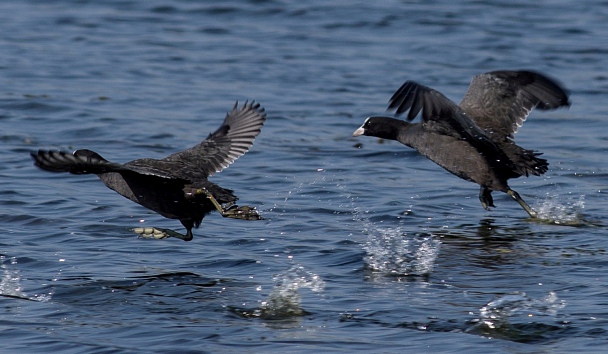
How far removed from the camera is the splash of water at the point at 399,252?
7402 mm

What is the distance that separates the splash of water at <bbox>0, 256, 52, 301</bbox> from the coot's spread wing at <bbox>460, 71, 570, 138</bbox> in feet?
13.2

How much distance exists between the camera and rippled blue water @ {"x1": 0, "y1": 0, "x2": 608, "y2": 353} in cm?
623

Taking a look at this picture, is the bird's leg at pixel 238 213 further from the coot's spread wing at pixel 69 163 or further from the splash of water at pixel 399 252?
the coot's spread wing at pixel 69 163

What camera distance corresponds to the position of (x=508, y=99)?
9258 millimetres

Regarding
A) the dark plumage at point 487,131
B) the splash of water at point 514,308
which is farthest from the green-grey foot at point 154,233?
the splash of water at point 514,308

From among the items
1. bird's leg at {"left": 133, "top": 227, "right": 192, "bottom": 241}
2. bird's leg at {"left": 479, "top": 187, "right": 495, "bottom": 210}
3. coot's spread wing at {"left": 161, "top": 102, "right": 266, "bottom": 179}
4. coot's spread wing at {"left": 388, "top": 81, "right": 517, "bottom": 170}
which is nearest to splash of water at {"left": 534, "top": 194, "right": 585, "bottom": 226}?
bird's leg at {"left": 479, "top": 187, "right": 495, "bottom": 210}

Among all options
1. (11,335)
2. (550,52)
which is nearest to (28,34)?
(550,52)

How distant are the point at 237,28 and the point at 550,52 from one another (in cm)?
525

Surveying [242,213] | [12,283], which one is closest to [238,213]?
[242,213]

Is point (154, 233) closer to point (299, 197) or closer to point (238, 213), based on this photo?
point (238, 213)

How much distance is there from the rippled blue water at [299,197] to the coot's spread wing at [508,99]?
0.78m

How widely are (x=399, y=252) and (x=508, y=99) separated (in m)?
2.14

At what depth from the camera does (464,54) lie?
53.0 ft

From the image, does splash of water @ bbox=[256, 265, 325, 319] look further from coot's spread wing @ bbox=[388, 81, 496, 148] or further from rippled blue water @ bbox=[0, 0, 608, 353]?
coot's spread wing @ bbox=[388, 81, 496, 148]
